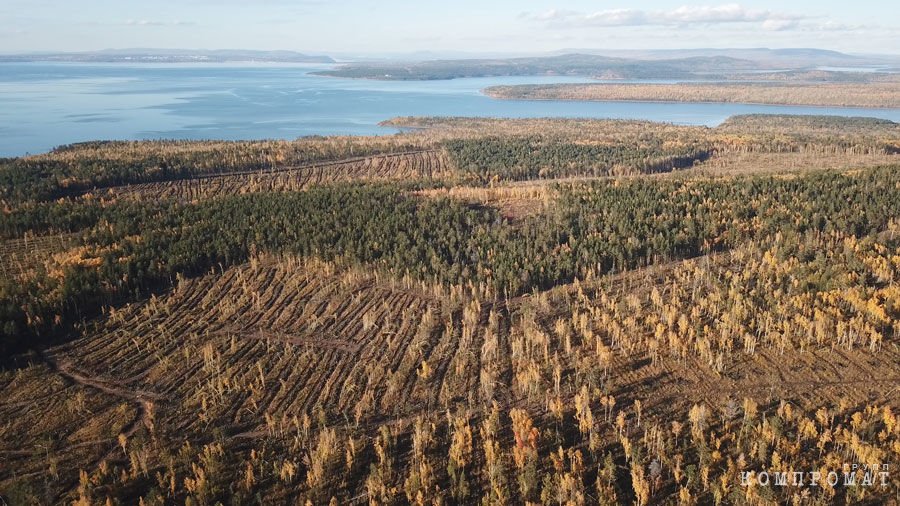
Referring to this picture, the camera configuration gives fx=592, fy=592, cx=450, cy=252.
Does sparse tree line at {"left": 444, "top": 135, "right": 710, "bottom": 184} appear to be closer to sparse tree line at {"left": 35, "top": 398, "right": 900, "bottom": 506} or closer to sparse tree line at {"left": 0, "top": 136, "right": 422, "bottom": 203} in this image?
sparse tree line at {"left": 0, "top": 136, "right": 422, "bottom": 203}

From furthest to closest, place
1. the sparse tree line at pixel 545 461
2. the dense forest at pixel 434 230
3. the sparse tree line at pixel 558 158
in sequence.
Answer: the sparse tree line at pixel 558 158
the dense forest at pixel 434 230
the sparse tree line at pixel 545 461

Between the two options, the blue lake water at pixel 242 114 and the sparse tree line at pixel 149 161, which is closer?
the sparse tree line at pixel 149 161

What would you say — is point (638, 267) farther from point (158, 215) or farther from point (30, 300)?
point (158, 215)

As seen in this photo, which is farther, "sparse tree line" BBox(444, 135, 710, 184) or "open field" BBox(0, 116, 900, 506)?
"sparse tree line" BBox(444, 135, 710, 184)

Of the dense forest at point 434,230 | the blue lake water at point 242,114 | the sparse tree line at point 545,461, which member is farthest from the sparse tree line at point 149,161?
the sparse tree line at point 545,461

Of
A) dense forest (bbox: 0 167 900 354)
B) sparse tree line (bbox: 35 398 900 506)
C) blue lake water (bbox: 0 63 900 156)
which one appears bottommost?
sparse tree line (bbox: 35 398 900 506)

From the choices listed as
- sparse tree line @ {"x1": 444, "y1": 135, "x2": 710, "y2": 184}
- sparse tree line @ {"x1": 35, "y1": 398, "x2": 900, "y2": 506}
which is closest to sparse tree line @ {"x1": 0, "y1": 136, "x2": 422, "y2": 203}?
sparse tree line @ {"x1": 444, "y1": 135, "x2": 710, "y2": 184}

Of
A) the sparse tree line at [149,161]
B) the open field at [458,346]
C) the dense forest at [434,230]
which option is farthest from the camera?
the sparse tree line at [149,161]

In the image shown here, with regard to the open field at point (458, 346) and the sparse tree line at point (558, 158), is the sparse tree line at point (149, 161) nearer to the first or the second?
the open field at point (458, 346)
